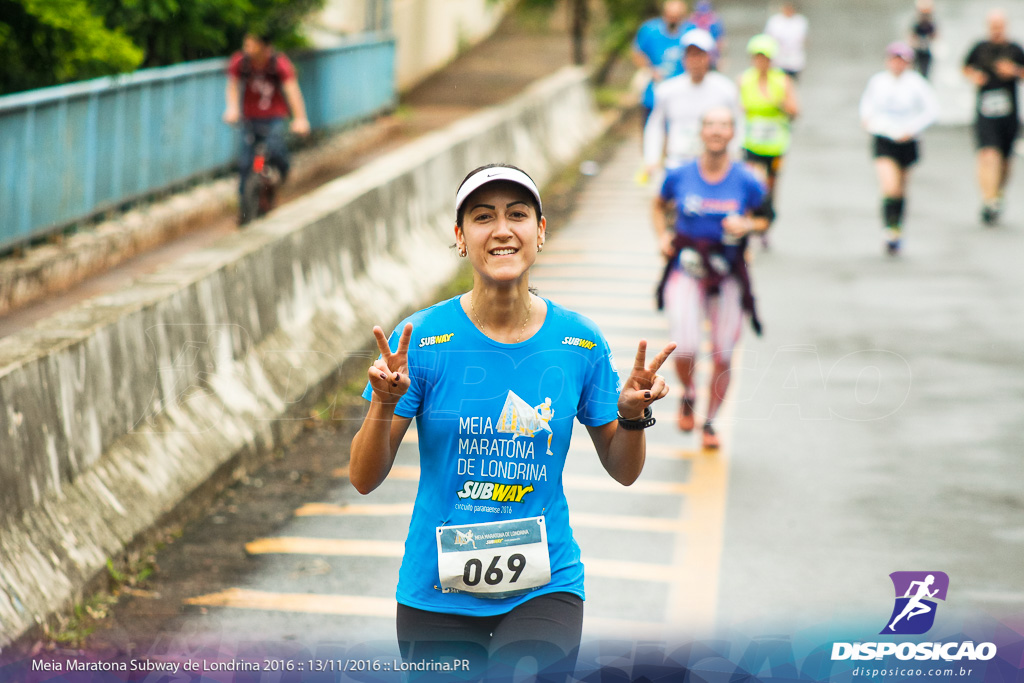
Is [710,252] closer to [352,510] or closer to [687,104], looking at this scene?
[352,510]

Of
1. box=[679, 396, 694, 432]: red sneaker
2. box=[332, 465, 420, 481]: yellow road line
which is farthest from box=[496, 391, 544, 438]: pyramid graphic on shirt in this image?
box=[679, 396, 694, 432]: red sneaker

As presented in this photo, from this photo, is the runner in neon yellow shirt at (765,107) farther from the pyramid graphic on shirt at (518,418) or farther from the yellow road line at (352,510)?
the pyramid graphic on shirt at (518,418)

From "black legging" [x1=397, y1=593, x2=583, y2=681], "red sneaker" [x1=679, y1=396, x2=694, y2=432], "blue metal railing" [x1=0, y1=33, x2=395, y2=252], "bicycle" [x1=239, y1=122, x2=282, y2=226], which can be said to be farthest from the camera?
"bicycle" [x1=239, y1=122, x2=282, y2=226]

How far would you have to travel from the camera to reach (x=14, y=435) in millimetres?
5121

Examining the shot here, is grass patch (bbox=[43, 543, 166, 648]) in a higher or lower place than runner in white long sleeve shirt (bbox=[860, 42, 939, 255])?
lower

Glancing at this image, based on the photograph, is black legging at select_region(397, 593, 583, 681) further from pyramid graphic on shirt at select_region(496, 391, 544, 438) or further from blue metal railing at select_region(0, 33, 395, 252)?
blue metal railing at select_region(0, 33, 395, 252)

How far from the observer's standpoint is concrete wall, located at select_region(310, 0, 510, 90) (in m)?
25.5

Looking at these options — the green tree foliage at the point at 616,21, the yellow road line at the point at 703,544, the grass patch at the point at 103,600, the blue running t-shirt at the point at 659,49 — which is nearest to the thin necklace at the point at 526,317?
the grass patch at the point at 103,600

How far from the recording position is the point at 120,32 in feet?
41.7

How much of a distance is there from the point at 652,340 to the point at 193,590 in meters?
5.47

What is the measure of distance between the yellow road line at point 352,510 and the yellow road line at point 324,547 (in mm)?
379

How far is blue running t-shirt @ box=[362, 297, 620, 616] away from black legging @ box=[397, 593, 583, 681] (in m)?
0.03

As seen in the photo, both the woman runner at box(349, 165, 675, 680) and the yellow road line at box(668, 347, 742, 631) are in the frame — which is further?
the yellow road line at box(668, 347, 742, 631)

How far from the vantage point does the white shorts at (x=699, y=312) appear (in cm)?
823
